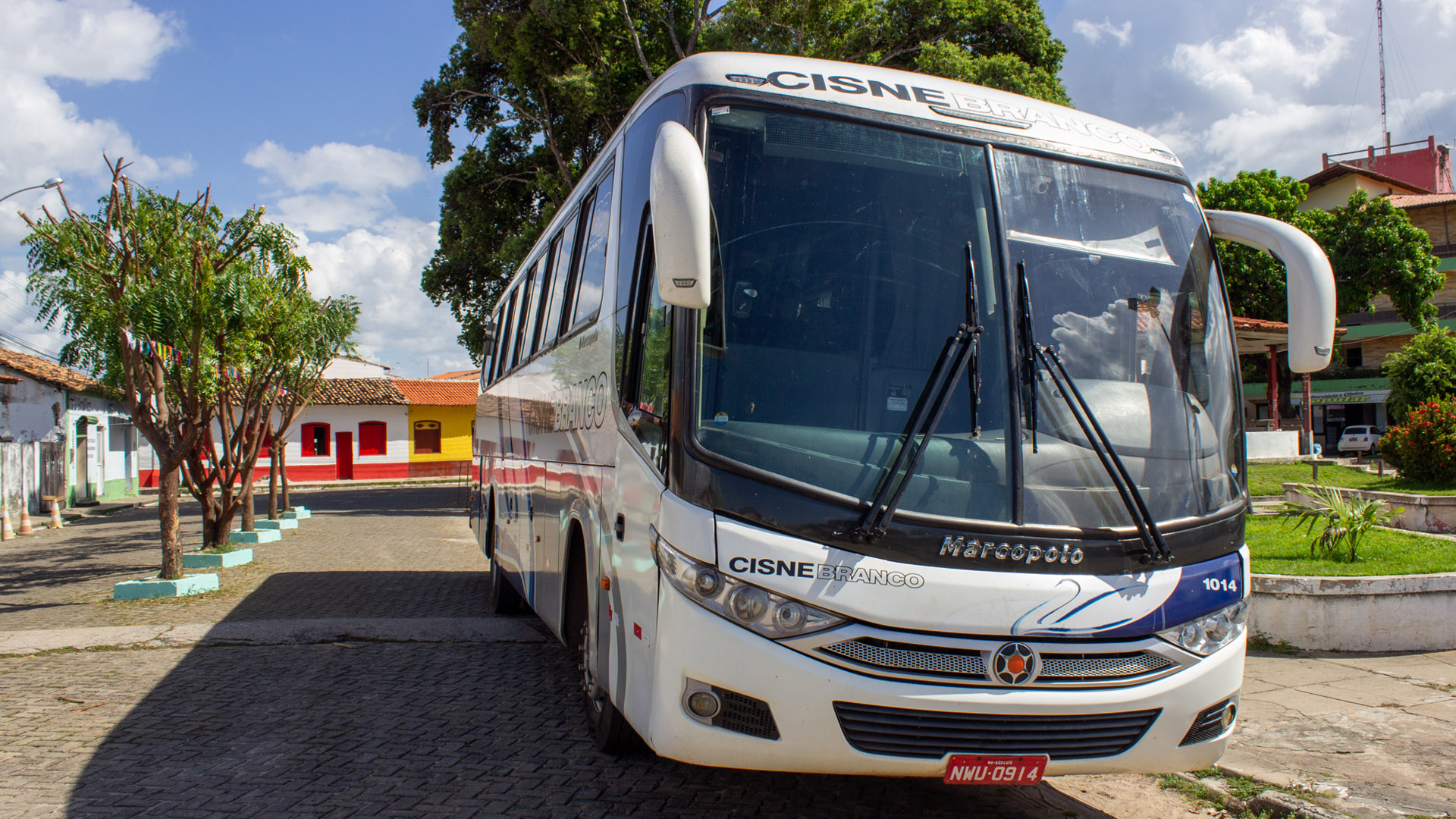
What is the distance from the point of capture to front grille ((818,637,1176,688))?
3293 millimetres

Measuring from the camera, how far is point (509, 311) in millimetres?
10141

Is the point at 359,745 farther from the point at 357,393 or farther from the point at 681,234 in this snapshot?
the point at 357,393

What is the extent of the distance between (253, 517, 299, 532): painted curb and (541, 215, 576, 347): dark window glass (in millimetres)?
13508

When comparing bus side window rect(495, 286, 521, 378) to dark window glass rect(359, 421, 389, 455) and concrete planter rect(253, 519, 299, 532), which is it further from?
dark window glass rect(359, 421, 389, 455)

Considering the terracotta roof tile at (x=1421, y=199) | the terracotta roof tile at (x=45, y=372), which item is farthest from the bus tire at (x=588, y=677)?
the terracotta roof tile at (x=1421, y=199)

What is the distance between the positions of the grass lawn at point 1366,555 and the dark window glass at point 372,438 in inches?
1536

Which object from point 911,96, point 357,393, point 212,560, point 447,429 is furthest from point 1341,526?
point 447,429

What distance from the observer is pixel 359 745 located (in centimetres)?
520

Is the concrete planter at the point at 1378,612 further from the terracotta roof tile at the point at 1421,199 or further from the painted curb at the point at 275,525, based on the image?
the terracotta roof tile at the point at 1421,199

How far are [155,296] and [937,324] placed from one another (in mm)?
9329

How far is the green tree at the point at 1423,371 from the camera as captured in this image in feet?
82.7

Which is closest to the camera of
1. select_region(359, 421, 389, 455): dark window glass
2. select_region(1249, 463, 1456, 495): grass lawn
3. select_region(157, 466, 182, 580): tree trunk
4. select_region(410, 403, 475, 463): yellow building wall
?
select_region(157, 466, 182, 580): tree trunk

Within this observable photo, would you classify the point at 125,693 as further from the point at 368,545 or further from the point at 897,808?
the point at 368,545

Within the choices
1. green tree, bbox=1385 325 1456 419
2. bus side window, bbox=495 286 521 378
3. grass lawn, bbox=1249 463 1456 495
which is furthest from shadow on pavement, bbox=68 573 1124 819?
green tree, bbox=1385 325 1456 419
